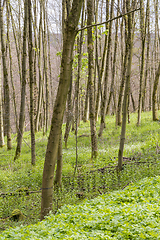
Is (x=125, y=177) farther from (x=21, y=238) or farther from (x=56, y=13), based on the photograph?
(x=56, y=13)

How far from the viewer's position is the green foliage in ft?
10.2

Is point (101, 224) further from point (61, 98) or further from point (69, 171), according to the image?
point (69, 171)

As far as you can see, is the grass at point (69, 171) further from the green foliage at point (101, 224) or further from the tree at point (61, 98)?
the green foliage at point (101, 224)

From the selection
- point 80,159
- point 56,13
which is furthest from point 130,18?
point 56,13

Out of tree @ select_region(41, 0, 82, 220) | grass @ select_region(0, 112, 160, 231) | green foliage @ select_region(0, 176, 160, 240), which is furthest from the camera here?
grass @ select_region(0, 112, 160, 231)

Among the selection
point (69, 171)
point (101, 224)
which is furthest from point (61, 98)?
point (69, 171)

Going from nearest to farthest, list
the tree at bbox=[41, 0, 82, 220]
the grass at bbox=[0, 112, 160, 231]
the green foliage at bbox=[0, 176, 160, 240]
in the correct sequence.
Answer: the green foliage at bbox=[0, 176, 160, 240] → the tree at bbox=[41, 0, 82, 220] → the grass at bbox=[0, 112, 160, 231]

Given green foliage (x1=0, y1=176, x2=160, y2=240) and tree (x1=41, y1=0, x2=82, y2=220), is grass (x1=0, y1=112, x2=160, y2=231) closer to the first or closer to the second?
tree (x1=41, y1=0, x2=82, y2=220)

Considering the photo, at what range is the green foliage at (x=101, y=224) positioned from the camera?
3.11 meters

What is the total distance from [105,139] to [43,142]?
4.08 m

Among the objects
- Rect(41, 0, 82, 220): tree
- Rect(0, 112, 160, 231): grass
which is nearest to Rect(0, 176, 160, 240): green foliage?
Rect(41, 0, 82, 220): tree

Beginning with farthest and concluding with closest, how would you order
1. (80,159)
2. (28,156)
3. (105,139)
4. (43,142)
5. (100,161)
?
(43,142)
(105,139)
(28,156)
(80,159)
(100,161)

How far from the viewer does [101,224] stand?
11.4 ft

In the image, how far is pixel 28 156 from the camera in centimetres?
1034
